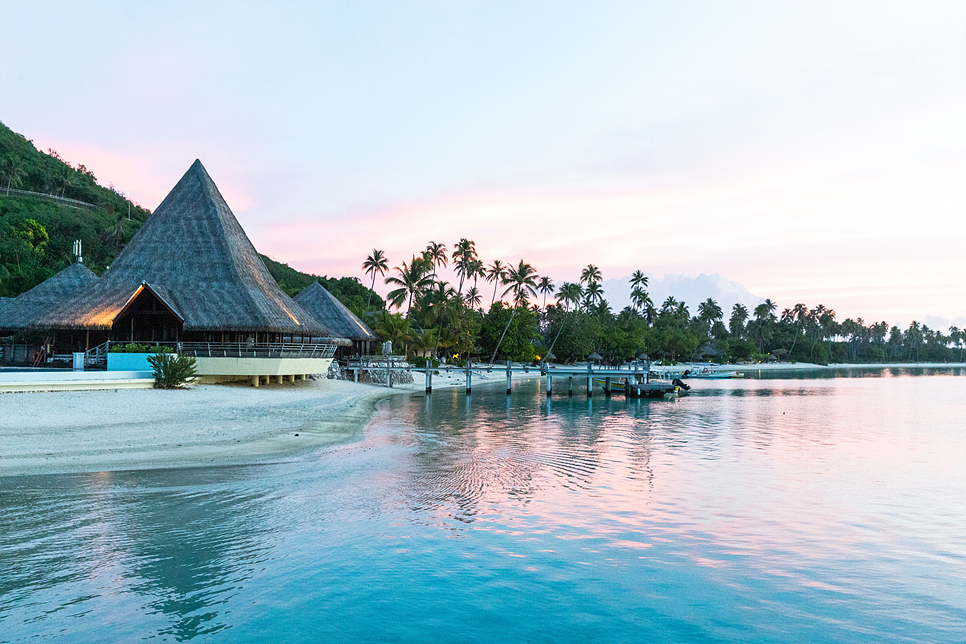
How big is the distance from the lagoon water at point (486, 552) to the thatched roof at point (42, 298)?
27.0 m

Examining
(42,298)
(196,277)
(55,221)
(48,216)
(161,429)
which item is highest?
(48,216)

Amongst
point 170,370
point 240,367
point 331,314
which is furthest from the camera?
point 331,314

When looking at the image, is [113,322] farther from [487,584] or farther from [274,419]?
[487,584]

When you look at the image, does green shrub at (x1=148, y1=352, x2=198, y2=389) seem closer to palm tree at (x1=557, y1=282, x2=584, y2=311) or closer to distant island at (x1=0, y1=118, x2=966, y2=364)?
distant island at (x1=0, y1=118, x2=966, y2=364)

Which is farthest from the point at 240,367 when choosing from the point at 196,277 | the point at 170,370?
the point at 196,277

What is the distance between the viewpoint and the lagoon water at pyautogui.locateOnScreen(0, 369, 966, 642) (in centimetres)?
726

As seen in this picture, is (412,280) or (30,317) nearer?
(30,317)

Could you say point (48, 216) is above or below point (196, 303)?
above

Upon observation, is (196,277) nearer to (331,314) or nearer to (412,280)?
(331,314)

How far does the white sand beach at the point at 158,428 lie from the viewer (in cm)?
1473

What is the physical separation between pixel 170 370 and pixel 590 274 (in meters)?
96.6

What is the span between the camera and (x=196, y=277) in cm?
3359

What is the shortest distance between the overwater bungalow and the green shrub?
129 inches

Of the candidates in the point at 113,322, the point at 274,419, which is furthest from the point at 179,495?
the point at 113,322
